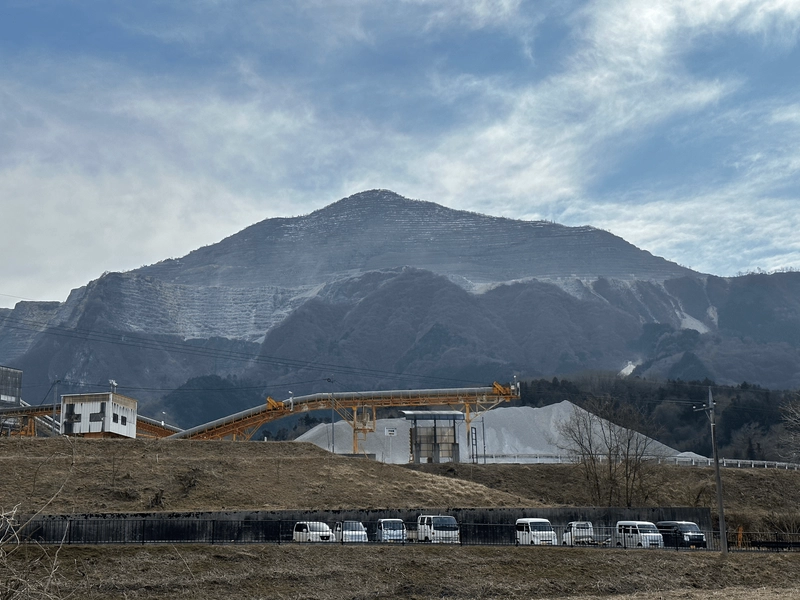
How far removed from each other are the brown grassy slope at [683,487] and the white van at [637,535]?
64.7ft

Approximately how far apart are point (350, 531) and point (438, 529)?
474cm

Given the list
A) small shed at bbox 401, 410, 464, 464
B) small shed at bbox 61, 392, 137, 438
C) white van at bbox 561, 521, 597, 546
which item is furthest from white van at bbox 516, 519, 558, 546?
small shed at bbox 61, 392, 137, 438

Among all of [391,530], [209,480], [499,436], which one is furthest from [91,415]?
[499,436]

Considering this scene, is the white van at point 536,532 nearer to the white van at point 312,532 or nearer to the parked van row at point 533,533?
the parked van row at point 533,533

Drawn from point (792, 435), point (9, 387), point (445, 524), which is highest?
point (9, 387)

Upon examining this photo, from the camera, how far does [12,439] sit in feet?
225

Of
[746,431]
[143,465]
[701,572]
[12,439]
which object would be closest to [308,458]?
[143,465]

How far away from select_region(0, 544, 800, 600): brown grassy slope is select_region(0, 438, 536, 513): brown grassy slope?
14975 millimetres

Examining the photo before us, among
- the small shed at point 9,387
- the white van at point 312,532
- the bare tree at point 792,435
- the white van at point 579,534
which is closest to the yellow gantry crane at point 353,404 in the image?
the bare tree at point 792,435

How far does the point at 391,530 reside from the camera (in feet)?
154

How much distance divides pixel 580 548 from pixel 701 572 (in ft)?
19.2

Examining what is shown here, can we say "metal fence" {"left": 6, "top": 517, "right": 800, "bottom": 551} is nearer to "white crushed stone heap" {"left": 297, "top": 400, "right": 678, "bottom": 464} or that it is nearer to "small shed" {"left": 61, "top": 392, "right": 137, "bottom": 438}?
"small shed" {"left": 61, "top": 392, "right": 137, "bottom": 438}

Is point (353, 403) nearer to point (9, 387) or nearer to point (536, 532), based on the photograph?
point (536, 532)

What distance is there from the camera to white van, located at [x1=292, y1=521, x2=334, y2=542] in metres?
44.4
